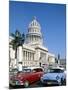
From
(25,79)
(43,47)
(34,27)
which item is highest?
(34,27)

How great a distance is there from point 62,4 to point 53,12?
12cm

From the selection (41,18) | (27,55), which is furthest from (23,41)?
(41,18)

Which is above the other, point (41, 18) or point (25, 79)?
point (41, 18)

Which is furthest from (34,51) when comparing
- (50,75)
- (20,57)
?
(50,75)

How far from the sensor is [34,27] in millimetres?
2213

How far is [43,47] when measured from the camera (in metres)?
2.20

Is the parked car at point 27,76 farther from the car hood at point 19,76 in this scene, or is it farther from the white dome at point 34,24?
the white dome at point 34,24

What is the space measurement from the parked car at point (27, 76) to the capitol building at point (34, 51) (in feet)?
0.17

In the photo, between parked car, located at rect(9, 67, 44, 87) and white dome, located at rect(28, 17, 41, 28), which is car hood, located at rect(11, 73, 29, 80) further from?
white dome, located at rect(28, 17, 41, 28)

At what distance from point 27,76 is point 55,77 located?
0.28 metres

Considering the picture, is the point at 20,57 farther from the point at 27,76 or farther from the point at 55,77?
the point at 55,77

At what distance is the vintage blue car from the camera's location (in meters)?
2.20

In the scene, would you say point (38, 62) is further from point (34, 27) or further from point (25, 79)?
point (34, 27)

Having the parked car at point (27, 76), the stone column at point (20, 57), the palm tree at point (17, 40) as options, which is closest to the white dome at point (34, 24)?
the palm tree at point (17, 40)
